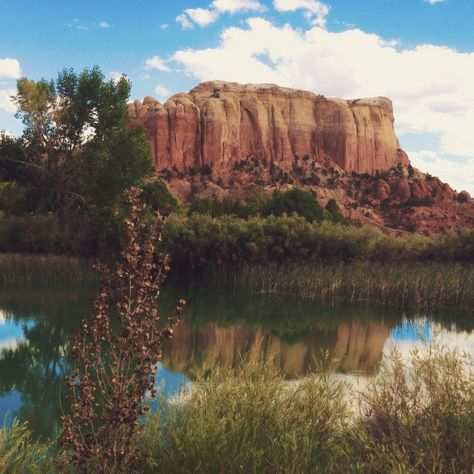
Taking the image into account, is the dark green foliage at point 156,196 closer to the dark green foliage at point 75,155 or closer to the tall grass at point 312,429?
the dark green foliage at point 75,155

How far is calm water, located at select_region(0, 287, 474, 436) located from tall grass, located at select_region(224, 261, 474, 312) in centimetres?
99

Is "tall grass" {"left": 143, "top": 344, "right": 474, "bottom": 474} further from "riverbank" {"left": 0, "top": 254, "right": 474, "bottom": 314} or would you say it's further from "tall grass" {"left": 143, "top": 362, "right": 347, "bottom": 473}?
"riverbank" {"left": 0, "top": 254, "right": 474, "bottom": 314}

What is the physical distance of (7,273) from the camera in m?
28.3

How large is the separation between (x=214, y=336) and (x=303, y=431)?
11879mm

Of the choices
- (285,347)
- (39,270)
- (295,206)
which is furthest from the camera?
(295,206)

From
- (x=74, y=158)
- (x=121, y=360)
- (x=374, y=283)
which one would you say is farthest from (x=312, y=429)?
(x=74, y=158)

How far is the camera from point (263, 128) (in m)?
95.1

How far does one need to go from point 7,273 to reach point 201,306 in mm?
10543

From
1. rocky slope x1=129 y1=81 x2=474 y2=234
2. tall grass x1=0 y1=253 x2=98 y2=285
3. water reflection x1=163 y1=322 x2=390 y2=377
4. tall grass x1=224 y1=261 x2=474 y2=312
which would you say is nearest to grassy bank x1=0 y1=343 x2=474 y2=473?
water reflection x1=163 y1=322 x2=390 y2=377

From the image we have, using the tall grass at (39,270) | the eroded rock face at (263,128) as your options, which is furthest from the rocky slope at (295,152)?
the tall grass at (39,270)

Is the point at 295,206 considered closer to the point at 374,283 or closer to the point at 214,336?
the point at 374,283

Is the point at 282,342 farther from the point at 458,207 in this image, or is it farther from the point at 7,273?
the point at 458,207

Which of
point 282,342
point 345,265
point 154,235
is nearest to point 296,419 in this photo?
point 154,235

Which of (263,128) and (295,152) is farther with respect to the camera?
(295,152)
